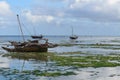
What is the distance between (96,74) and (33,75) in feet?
18.2

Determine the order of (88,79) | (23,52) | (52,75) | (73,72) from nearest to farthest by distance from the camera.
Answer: (88,79)
(52,75)
(73,72)
(23,52)

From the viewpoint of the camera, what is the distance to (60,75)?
26625 mm

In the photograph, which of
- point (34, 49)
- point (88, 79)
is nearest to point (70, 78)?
point (88, 79)

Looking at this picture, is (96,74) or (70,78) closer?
(70,78)

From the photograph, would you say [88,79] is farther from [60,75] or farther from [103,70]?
[103,70]

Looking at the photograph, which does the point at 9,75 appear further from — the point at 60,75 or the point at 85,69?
the point at 85,69

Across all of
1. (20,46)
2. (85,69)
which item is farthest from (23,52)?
(85,69)

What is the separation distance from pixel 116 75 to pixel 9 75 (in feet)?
30.4

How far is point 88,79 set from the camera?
24.8 metres

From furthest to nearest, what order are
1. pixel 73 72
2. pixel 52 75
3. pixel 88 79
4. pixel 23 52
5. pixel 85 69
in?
1. pixel 23 52
2. pixel 85 69
3. pixel 73 72
4. pixel 52 75
5. pixel 88 79

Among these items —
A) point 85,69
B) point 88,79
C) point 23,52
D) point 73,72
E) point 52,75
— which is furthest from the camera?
point 23,52

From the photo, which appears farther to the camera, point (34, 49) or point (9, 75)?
point (34, 49)

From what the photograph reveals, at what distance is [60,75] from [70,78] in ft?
5.07

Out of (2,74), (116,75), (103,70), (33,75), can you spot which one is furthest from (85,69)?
(2,74)
